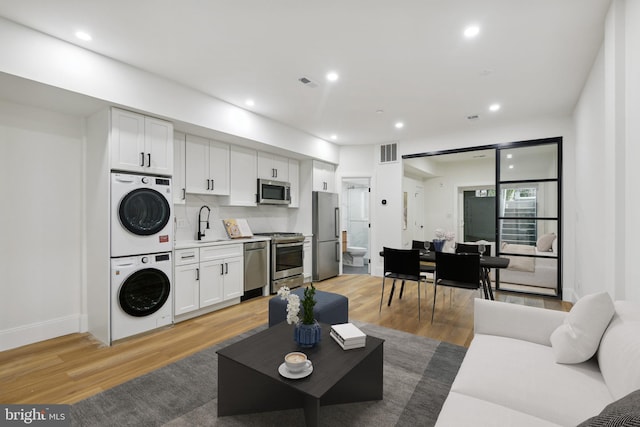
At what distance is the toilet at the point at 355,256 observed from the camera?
7.19m

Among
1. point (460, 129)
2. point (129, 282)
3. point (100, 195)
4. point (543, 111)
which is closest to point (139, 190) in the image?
point (100, 195)

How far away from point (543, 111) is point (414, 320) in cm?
342

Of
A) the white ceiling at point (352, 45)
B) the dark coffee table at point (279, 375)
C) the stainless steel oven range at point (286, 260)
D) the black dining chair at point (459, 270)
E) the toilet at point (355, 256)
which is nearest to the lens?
the dark coffee table at point (279, 375)

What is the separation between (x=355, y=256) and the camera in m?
7.26

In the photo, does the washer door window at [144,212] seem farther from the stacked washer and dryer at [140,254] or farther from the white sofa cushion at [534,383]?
the white sofa cushion at [534,383]

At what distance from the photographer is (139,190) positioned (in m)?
3.14

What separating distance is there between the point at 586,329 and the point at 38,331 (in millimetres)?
4419

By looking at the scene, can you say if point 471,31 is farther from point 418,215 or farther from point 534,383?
point 418,215

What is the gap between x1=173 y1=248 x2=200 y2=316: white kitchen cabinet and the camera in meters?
3.52

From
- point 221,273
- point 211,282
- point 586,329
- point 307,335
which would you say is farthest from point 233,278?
point 586,329

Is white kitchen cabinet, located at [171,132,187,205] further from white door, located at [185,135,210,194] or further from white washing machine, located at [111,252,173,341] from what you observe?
white washing machine, located at [111,252,173,341]

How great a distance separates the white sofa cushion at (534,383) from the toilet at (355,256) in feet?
17.6

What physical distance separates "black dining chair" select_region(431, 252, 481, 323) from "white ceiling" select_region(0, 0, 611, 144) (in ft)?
6.32

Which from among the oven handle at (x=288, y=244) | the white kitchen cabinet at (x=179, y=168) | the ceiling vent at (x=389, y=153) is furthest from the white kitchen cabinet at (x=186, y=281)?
the ceiling vent at (x=389, y=153)
